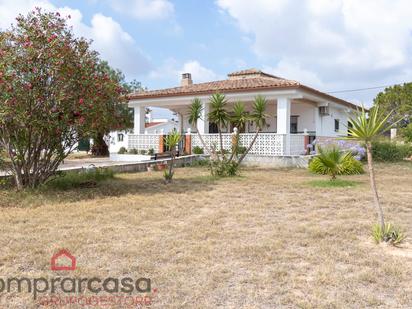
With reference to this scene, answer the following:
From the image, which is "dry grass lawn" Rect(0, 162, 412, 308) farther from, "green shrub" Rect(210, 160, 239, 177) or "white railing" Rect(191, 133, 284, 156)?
"white railing" Rect(191, 133, 284, 156)

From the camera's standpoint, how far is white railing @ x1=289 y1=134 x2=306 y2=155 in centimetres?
1860

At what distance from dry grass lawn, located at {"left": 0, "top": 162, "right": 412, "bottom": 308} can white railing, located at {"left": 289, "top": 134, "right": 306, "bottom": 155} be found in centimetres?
942

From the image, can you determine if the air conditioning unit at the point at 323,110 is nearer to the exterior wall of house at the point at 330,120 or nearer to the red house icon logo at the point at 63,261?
the exterior wall of house at the point at 330,120

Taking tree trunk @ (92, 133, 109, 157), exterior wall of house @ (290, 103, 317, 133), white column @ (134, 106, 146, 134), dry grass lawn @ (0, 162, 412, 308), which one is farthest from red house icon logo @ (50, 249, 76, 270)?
tree trunk @ (92, 133, 109, 157)

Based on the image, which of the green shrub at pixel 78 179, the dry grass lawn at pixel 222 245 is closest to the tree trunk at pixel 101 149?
the green shrub at pixel 78 179

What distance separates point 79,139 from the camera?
9.53 meters

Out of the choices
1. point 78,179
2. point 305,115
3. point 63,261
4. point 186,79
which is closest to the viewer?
point 63,261

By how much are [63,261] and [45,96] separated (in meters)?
5.22

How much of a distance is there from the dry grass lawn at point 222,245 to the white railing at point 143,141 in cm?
1227

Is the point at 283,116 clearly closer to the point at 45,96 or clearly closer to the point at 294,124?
the point at 294,124

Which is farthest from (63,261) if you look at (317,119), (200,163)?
(317,119)

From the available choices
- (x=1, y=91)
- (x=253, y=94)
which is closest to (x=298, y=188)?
(x=1, y=91)

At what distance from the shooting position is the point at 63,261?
4.33 metres

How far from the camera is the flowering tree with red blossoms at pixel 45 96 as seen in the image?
7.97m
